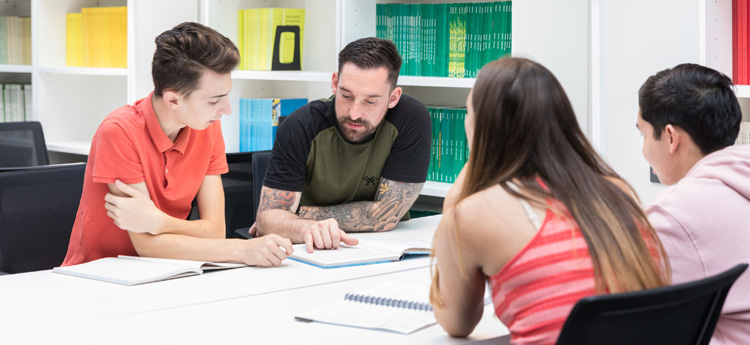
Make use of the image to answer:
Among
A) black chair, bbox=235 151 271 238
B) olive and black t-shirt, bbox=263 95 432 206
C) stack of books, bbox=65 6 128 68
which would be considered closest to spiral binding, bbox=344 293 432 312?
olive and black t-shirt, bbox=263 95 432 206

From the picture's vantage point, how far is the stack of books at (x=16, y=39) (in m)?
4.41

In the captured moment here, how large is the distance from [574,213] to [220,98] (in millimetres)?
1177

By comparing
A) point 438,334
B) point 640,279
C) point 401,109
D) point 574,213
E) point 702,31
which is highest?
point 702,31

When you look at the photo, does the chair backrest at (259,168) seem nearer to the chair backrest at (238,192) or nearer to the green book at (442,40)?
the chair backrest at (238,192)

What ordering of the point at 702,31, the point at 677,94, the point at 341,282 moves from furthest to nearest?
the point at 702,31 → the point at 341,282 → the point at 677,94

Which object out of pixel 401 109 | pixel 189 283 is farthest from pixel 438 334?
pixel 401 109

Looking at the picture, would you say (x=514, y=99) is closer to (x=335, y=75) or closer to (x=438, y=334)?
(x=438, y=334)

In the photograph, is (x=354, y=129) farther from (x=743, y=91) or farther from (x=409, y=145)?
(x=743, y=91)

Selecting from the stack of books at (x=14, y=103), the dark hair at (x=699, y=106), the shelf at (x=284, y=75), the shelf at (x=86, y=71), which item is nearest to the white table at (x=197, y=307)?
the dark hair at (x=699, y=106)

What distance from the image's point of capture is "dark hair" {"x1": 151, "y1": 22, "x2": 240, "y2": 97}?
2039 mm

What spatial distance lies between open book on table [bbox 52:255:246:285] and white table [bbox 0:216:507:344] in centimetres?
2

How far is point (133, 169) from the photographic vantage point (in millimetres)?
1992

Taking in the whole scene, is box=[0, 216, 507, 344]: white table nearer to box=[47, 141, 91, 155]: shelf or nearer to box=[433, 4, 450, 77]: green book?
box=[433, 4, 450, 77]: green book

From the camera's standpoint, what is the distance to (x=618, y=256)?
1195 mm
